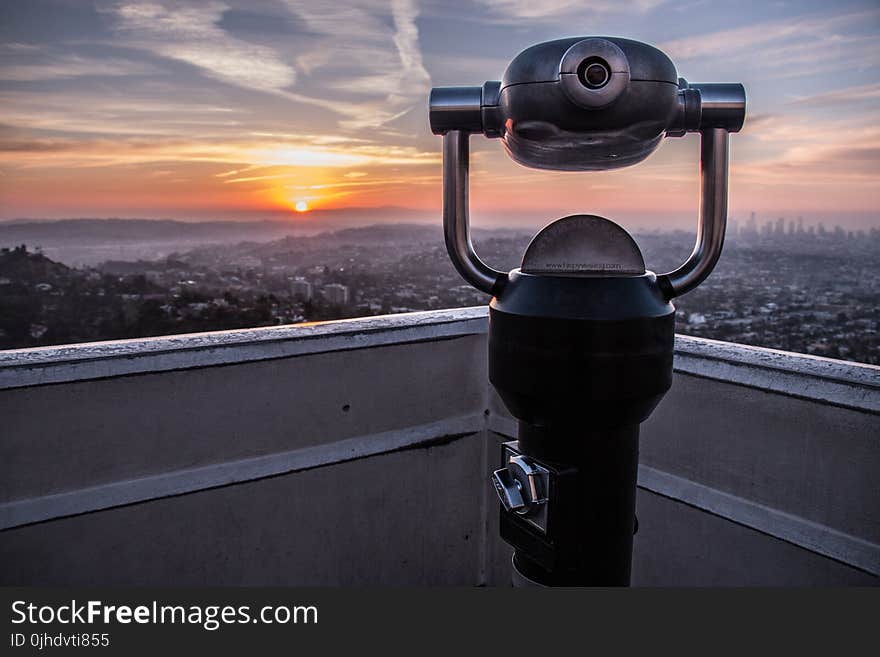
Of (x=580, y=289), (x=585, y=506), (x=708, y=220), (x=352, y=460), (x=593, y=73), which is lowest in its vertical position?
(x=352, y=460)

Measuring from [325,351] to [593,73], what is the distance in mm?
1215

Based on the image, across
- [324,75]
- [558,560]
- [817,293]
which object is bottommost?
[558,560]

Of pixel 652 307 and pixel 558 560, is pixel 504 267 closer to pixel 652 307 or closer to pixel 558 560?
pixel 652 307

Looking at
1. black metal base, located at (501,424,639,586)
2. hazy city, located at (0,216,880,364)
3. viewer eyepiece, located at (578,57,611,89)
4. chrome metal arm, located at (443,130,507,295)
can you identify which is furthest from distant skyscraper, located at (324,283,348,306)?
viewer eyepiece, located at (578,57,611,89)

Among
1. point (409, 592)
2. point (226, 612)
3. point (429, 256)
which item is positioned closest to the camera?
point (409, 592)

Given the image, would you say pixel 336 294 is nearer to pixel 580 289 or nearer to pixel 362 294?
pixel 362 294

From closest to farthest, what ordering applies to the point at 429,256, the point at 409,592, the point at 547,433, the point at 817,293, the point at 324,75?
the point at 547,433 < the point at 409,592 < the point at 817,293 < the point at 429,256 < the point at 324,75

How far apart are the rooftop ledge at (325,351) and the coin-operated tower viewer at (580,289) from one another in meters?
0.62

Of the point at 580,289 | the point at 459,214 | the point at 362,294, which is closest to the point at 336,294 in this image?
the point at 362,294

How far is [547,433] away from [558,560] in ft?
0.65

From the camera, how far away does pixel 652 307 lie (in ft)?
3.30

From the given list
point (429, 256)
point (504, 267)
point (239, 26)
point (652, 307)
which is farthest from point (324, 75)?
point (652, 307)

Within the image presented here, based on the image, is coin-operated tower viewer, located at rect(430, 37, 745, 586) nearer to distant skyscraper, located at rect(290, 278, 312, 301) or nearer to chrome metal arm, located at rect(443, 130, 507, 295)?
chrome metal arm, located at rect(443, 130, 507, 295)

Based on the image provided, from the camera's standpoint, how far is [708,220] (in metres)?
1.08
